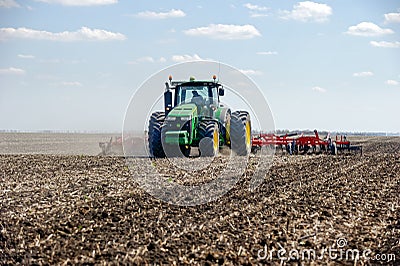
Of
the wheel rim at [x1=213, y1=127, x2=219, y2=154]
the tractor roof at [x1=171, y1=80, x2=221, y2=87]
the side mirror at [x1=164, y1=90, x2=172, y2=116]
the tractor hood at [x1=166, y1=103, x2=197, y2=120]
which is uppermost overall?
the tractor roof at [x1=171, y1=80, x2=221, y2=87]

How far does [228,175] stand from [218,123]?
548cm

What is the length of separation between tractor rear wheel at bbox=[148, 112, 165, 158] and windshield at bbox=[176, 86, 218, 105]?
3.33ft

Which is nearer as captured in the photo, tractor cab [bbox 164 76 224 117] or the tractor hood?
the tractor hood

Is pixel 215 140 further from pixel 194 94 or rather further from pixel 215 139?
pixel 194 94

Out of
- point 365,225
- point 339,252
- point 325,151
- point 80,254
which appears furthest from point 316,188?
point 325,151

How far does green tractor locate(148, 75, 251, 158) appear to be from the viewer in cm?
1847

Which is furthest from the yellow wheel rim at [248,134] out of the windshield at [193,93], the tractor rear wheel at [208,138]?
the tractor rear wheel at [208,138]

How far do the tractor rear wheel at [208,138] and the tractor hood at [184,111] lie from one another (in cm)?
57

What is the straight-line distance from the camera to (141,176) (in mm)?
14109

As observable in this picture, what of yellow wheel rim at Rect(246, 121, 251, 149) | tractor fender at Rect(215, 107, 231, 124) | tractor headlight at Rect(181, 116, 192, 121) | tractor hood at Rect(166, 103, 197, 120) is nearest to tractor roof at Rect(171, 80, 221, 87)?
tractor hood at Rect(166, 103, 197, 120)

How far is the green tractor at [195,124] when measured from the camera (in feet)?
60.6

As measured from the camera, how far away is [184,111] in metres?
18.7

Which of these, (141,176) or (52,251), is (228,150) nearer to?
(141,176)

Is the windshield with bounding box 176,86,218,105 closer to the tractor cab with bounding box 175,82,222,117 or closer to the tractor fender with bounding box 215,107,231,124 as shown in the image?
the tractor cab with bounding box 175,82,222,117
